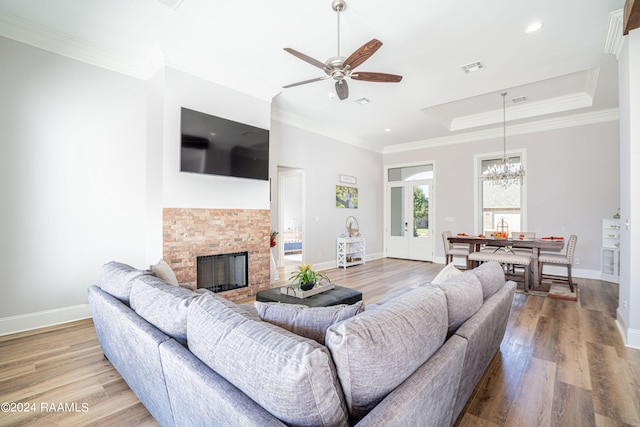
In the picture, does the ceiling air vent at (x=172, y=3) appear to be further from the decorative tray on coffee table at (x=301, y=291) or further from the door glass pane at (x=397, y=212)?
the door glass pane at (x=397, y=212)

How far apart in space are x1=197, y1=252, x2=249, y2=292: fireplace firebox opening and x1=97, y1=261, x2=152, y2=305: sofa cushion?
1517mm

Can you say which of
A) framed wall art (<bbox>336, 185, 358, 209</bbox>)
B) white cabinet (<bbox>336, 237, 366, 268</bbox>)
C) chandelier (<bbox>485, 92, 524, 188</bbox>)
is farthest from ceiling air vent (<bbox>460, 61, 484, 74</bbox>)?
white cabinet (<bbox>336, 237, 366, 268</bbox>)

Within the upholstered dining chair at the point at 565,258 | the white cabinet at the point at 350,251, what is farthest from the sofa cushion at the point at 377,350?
the white cabinet at the point at 350,251

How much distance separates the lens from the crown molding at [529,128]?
5484 mm

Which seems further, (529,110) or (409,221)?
(409,221)

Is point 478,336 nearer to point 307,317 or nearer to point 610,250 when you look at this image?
point 307,317

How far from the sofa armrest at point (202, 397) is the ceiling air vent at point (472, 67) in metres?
4.41

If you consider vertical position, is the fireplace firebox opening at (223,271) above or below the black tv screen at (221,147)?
below

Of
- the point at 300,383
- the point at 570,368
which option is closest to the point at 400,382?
the point at 300,383

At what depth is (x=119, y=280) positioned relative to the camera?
2.07m

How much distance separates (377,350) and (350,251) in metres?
5.87

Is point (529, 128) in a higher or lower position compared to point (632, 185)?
higher

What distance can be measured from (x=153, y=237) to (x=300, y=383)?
3.46 meters

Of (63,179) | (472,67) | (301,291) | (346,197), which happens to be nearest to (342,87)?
(472,67)
